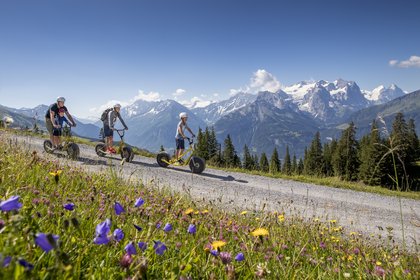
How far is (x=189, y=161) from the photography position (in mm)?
13992

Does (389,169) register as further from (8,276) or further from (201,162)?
(8,276)

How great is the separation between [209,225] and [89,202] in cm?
128

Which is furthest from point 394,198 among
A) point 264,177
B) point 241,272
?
point 241,272

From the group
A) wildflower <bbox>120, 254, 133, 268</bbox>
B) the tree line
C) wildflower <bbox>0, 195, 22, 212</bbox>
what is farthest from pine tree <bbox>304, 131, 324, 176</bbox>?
wildflower <bbox>0, 195, 22, 212</bbox>

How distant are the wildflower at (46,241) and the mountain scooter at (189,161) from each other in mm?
12350

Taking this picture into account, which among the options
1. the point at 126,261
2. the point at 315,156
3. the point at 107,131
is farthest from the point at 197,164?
the point at 315,156

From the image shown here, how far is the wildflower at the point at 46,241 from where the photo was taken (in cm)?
80

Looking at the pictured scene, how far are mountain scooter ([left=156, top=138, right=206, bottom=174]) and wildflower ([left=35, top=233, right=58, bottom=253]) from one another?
12350 millimetres

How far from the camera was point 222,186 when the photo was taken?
11164 millimetres

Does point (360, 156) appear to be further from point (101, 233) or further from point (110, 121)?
point (101, 233)

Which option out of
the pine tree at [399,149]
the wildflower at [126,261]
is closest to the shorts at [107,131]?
the pine tree at [399,149]

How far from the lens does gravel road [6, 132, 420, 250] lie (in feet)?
28.2

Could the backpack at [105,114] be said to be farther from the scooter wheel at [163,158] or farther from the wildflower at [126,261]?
the wildflower at [126,261]

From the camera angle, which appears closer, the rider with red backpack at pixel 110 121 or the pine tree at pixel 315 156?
the rider with red backpack at pixel 110 121
